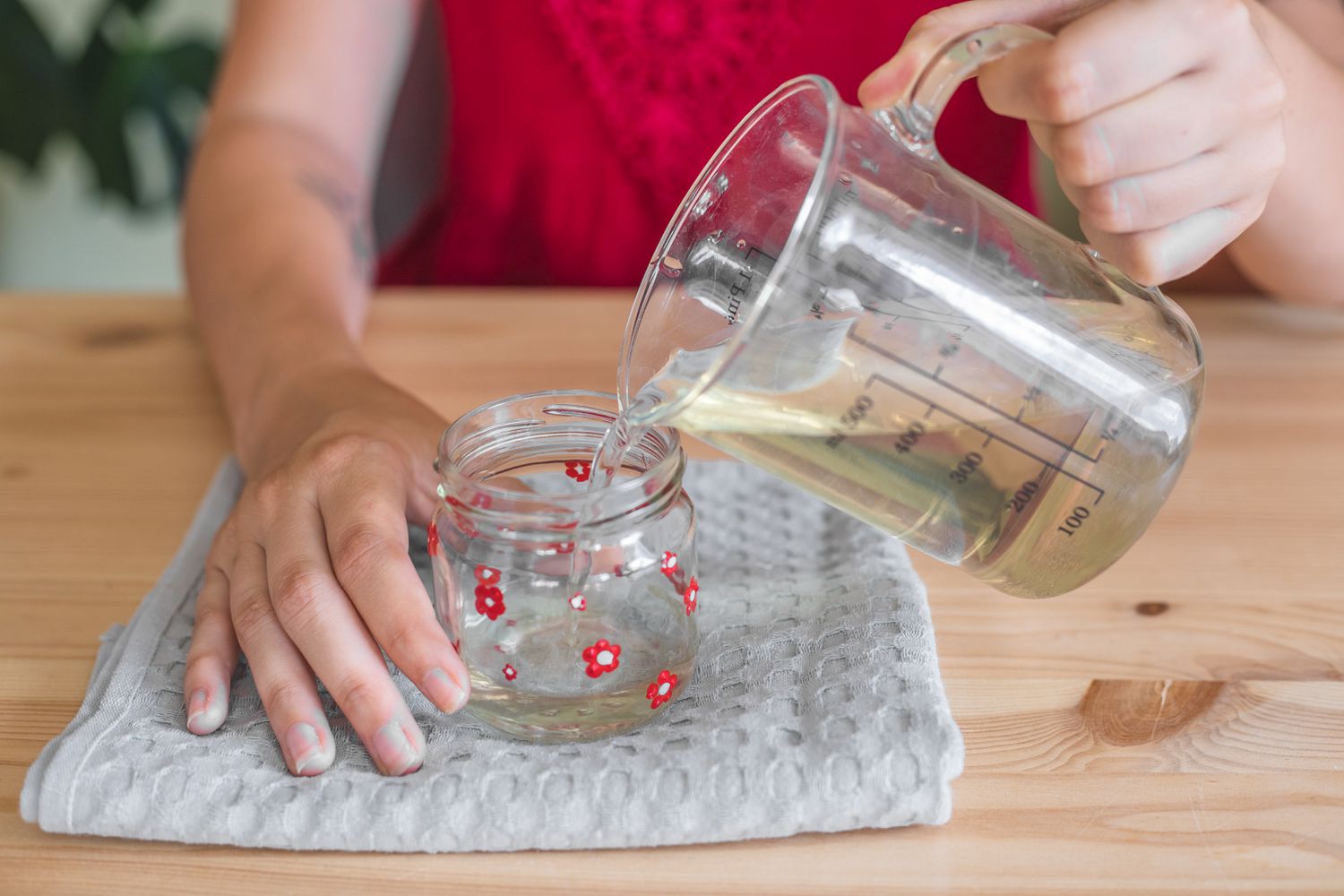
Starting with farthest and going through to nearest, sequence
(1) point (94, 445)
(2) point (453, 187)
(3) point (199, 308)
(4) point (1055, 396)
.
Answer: (2) point (453, 187) → (3) point (199, 308) → (1) point (94, 445) → (4) point (1055, 396)

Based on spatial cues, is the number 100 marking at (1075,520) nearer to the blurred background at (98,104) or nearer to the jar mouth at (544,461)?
the jar mouth at (544,461)

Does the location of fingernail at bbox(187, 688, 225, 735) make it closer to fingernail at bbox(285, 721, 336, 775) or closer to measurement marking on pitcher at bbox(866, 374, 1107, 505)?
fingernail at bbox(285, 721, 336, 775)

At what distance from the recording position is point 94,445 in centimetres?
86

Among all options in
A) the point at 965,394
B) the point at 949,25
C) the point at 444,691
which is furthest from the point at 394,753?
the point at 949,25

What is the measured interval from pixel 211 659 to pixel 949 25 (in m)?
0.45

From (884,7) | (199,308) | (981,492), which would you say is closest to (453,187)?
(199,308)

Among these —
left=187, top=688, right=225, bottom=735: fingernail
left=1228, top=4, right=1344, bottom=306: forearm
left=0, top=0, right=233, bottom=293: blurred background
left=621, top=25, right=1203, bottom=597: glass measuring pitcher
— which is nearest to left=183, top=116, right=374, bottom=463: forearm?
left=187, top=688, right=225, bottom=735: fingernail

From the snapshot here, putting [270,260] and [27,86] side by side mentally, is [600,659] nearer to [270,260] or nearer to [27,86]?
[270,260]

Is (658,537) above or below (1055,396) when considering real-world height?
below

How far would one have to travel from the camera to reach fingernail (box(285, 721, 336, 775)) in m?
0.54

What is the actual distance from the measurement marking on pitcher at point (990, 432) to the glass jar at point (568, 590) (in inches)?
4.8

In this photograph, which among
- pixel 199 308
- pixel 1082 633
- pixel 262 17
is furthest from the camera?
pixel 262 17

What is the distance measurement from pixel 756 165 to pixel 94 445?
55 cm

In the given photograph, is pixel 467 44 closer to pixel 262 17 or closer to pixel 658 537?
pixel 262 17
